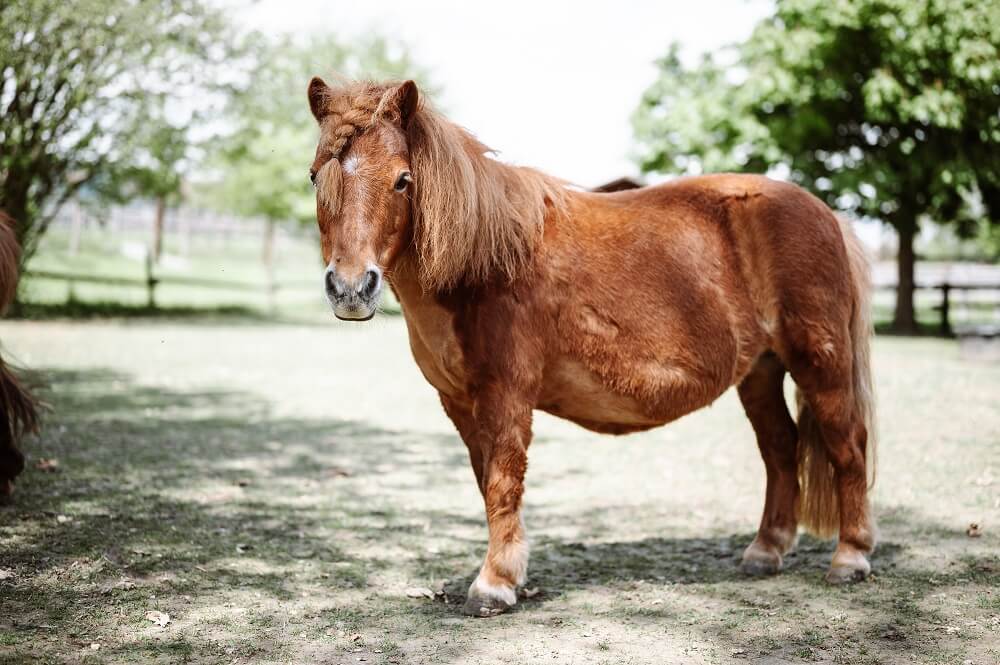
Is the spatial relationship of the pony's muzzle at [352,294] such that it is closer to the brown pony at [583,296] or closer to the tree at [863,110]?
the brown pony at [583,296]

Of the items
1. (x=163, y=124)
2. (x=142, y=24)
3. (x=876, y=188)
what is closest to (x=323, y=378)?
(x=142, y=24)

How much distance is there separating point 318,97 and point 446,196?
0.74 meters

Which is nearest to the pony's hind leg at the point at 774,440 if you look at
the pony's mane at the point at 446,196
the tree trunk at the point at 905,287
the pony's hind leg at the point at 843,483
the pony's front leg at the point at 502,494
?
the pony's hind leg at the point at 843,483

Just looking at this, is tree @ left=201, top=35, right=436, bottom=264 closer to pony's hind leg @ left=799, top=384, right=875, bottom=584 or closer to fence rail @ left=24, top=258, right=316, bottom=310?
fence rail @ left=24, top=258, right=316, bottom=310

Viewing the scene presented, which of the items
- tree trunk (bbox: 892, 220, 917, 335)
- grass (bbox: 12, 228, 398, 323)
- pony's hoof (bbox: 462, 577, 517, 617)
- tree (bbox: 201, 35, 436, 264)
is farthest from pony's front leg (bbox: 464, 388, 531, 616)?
tree trunk (bbox: 892, 220, 917, 335)

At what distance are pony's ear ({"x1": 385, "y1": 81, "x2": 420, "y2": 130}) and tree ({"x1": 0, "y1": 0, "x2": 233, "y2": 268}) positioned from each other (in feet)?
14.5

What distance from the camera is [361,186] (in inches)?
143

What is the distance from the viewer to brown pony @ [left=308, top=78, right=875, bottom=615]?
3785mm

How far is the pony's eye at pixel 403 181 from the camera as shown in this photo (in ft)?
12.3

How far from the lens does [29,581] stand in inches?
168

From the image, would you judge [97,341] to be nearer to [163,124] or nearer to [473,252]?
[163,124]

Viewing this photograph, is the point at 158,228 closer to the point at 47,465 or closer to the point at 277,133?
the point at 277,133

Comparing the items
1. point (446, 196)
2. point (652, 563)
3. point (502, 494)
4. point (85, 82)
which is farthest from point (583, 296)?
point (85, 82)

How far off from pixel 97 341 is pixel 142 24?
7.32m
